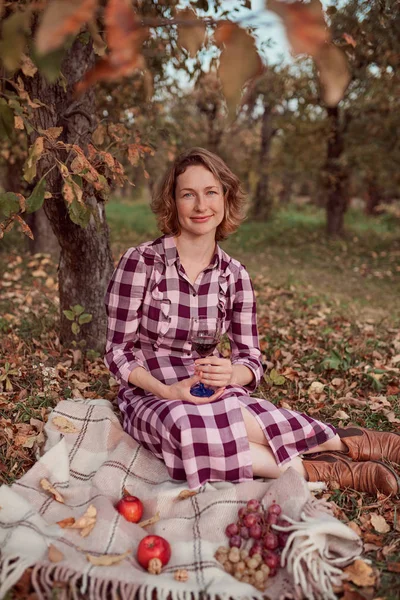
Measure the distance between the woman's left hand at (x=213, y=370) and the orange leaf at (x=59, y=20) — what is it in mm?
1849

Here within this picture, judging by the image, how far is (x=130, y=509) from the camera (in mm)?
2395

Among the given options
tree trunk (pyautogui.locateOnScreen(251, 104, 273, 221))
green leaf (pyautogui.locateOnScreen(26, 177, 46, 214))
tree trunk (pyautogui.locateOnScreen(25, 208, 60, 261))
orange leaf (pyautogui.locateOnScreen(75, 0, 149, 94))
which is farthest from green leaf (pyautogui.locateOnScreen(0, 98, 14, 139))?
tree trunk (pyautogui.locateOnScreen(251, 104, 273, 221))

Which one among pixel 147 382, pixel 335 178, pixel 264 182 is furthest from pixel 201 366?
pixel 264 182

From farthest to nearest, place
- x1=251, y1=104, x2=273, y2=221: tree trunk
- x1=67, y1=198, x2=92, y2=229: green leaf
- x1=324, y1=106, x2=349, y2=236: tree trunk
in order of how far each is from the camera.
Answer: x1=251, y1=104, x2=273, y2=221: tree trunk < x1=324, y1=106, x2=349, y2=236: tree trunk < x1=67, y1=198, x2=92, y2=229: green leaf

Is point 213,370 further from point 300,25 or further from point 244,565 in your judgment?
point 300,25

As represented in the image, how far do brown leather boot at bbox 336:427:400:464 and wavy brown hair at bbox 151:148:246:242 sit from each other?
1.38 m

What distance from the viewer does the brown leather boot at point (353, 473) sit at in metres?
2.76

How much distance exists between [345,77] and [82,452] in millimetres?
2374

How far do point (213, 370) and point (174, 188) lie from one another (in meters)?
1.07

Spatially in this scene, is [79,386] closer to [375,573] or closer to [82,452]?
[82,452]

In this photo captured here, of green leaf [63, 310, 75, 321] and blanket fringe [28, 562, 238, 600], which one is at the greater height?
green leaf [63, 310, 75, 321]

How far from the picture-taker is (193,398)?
8.80 feet

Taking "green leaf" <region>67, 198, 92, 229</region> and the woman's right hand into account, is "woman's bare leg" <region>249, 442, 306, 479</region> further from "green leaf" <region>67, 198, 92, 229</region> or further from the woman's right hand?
"green leaf" <region>67, 198, 92, 229</region>

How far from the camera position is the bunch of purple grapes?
2188mm
